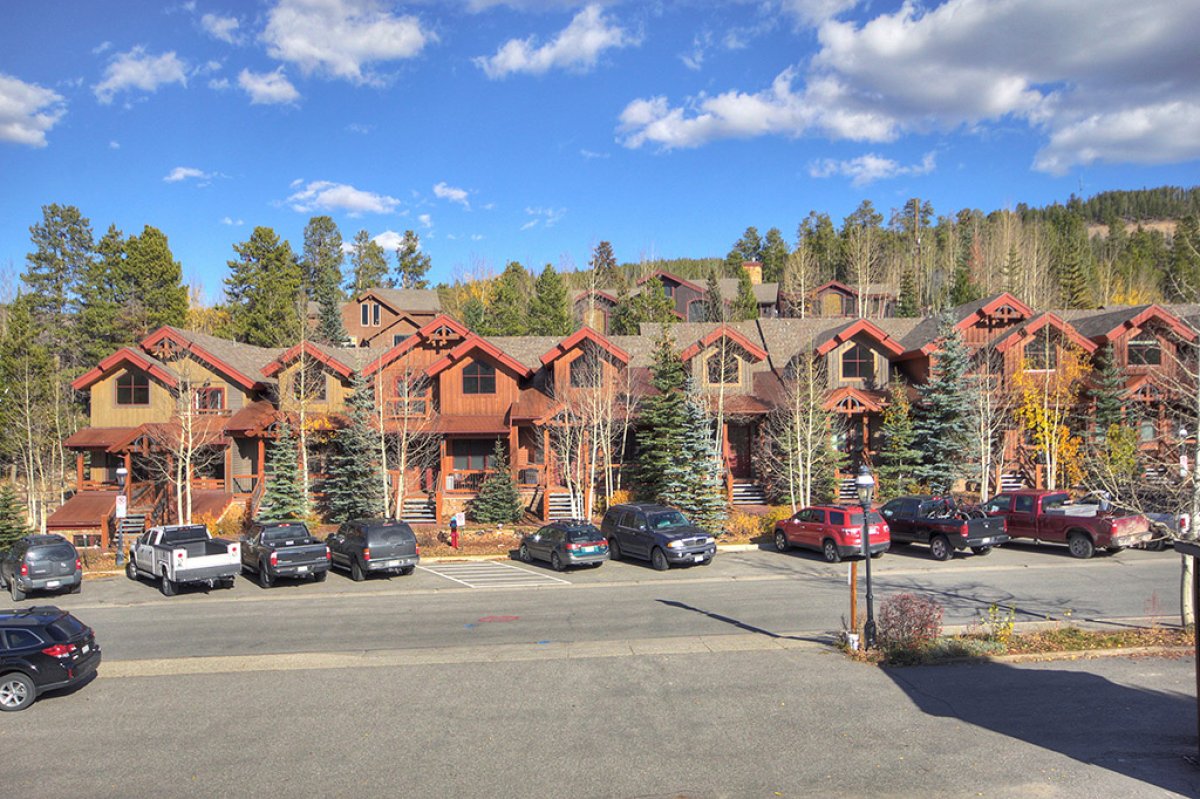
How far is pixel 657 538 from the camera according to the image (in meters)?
23.5

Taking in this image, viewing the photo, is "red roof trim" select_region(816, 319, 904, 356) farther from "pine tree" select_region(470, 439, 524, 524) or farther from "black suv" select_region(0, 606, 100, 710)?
"black suv" select_region(0, 606, 100, 710)

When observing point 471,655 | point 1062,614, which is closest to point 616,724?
point 471,655

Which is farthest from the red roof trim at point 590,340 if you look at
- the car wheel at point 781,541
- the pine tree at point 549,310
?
the pine tree at point 549,310

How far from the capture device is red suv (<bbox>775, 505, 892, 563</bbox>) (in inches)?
917

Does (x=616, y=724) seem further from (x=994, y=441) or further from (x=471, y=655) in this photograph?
(x=994, y=441)

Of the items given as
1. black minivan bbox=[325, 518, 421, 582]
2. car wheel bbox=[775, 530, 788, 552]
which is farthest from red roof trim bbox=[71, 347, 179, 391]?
car wheel bbox=[775, 530, 788, 552]

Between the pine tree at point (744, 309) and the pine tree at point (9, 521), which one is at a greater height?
the pine tree at point (744, 309)

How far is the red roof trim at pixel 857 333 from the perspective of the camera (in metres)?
37.7

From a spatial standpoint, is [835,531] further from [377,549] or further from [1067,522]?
[377,549]

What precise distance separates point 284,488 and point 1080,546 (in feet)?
92.9

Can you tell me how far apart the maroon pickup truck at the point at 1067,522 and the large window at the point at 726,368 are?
1357 centimetres

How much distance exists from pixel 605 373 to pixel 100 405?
937 inches

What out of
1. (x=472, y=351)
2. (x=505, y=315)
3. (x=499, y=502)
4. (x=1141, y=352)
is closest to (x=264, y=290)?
(x=505, y=315)

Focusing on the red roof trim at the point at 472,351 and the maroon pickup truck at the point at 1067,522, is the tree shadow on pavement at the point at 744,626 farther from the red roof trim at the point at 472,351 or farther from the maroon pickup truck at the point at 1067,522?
the red roof trim at the point at 472,351
